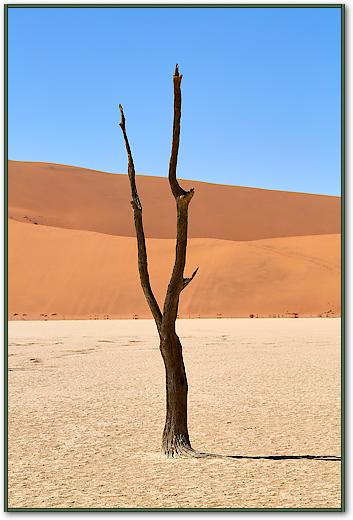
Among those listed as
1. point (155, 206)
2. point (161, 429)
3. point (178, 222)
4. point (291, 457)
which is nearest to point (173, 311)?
point (178, 222)

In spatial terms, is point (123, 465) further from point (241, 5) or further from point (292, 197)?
point (292, 197)

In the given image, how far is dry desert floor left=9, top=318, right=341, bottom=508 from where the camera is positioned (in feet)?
21.2

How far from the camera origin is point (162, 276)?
5006 cm

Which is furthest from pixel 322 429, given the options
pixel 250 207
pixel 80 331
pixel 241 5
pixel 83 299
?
pixel 250 207

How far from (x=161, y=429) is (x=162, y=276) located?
4029 cm

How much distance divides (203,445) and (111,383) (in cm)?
588

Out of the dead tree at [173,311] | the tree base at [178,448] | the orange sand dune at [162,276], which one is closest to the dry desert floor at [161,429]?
the tree base at [178,448]

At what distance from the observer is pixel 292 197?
117m

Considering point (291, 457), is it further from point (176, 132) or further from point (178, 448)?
point (176, 132)

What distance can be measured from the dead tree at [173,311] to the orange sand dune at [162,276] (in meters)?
34.0

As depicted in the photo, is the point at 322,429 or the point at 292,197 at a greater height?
the point at 292,197

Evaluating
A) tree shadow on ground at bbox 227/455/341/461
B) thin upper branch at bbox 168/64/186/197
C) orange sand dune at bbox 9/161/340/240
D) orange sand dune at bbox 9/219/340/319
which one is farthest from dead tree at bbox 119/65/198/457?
orange sand dune at bbox 9/161/340/240

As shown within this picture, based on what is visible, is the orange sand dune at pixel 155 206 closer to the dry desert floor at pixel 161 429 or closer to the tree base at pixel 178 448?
the dry desert floor at pixel 161 429

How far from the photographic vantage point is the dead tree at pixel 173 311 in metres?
7.52
